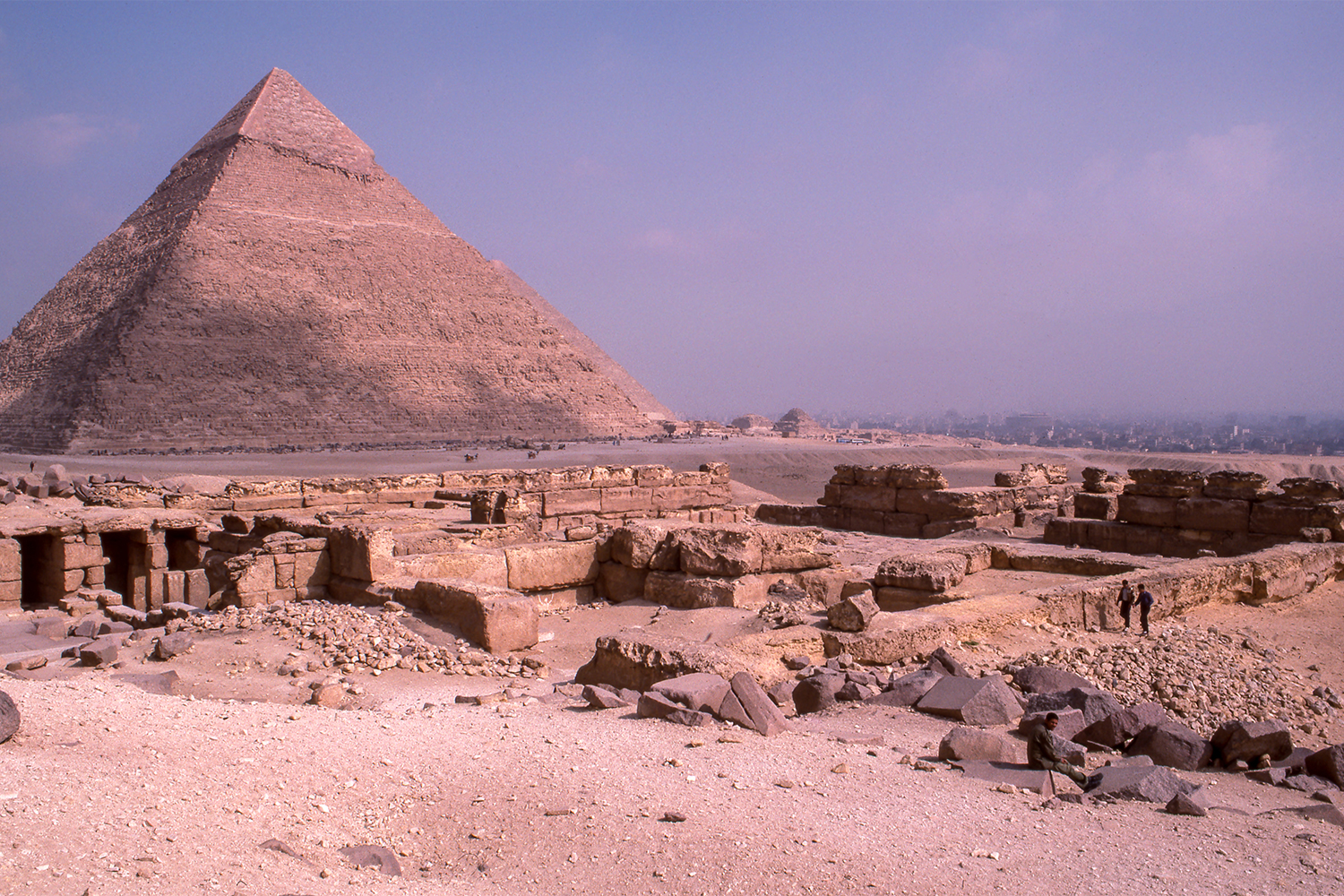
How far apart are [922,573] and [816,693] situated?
253 centimetres

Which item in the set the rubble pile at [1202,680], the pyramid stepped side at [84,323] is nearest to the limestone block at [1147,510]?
the rubble pile at [1202,680]

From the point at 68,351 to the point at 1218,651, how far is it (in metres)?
76.4

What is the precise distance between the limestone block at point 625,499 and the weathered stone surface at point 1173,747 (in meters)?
6.83

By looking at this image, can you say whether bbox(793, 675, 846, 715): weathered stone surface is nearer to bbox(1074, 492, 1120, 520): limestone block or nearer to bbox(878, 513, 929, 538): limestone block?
bbox(878, 513, 929, 538): limestone block

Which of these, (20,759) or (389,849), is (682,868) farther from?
(20,759)

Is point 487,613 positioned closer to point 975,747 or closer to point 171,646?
point 171,646

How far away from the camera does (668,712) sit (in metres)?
3.51

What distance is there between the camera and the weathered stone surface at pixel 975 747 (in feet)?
10.7

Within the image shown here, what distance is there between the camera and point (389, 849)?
8.07 feet

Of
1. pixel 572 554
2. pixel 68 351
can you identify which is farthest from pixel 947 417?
pixel 572 554

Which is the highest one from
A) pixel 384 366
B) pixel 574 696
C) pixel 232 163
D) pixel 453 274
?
pixel 232 163

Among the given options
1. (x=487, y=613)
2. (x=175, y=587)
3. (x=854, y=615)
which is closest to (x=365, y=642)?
(x=487, y=613)

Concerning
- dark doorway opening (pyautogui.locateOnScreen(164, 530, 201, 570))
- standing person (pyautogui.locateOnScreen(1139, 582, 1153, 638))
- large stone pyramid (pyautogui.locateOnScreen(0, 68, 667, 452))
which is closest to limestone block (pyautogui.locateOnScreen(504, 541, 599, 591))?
standing person (pyautogui.locateOnScreen(1139, 582, 1153, 638))

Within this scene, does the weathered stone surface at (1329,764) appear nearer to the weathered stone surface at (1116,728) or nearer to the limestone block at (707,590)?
the weathered stone surface at (1116,728)
